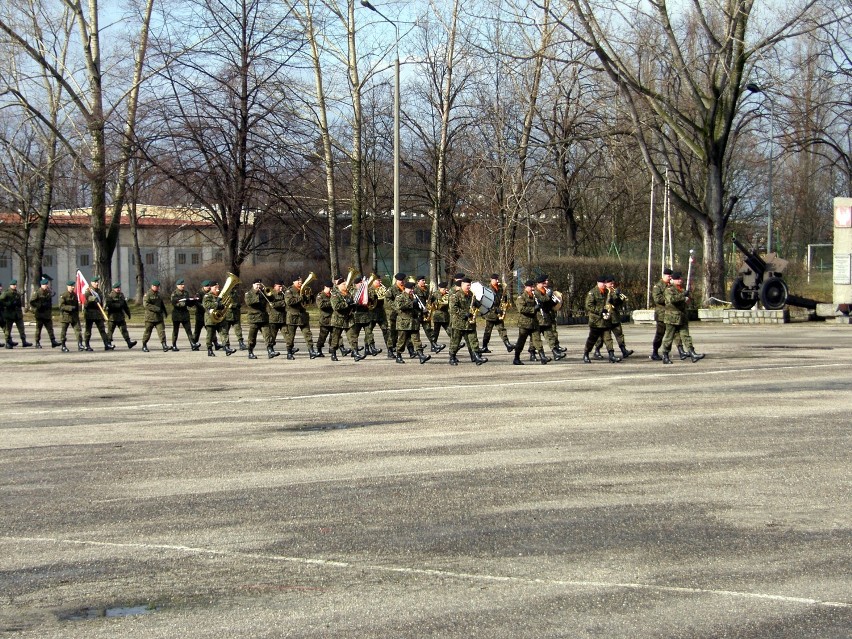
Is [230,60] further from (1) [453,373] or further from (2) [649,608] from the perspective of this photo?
(2) [649,608]

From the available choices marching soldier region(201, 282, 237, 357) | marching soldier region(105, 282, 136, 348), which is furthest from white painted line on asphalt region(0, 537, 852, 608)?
marching soldier region(105, 282, 136, 348)

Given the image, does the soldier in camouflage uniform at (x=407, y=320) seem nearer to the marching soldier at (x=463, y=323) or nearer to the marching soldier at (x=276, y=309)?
the marching soldier at (x=463, y=323)

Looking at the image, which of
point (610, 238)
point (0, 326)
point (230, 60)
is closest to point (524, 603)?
point (0, 326)

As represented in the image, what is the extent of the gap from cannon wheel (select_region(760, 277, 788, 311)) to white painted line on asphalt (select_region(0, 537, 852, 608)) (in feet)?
92.2

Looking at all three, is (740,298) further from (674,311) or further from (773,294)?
(674,311)

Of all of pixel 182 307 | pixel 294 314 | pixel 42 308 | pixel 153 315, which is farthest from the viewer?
pixel 42 308

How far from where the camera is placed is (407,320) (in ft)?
66.4

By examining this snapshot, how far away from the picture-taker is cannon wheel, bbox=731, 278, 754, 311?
33.1 m

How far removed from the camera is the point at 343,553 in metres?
6.57

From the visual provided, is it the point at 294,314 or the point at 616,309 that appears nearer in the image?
the point at 616,309

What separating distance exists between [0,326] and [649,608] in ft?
81.1

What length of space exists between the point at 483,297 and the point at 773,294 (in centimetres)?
1469

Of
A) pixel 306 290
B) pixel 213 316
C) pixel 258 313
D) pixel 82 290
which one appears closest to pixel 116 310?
pixel 82 290

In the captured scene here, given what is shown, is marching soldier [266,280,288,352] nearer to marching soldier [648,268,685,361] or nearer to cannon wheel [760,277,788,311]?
marching soldier [648,268,685,361]
